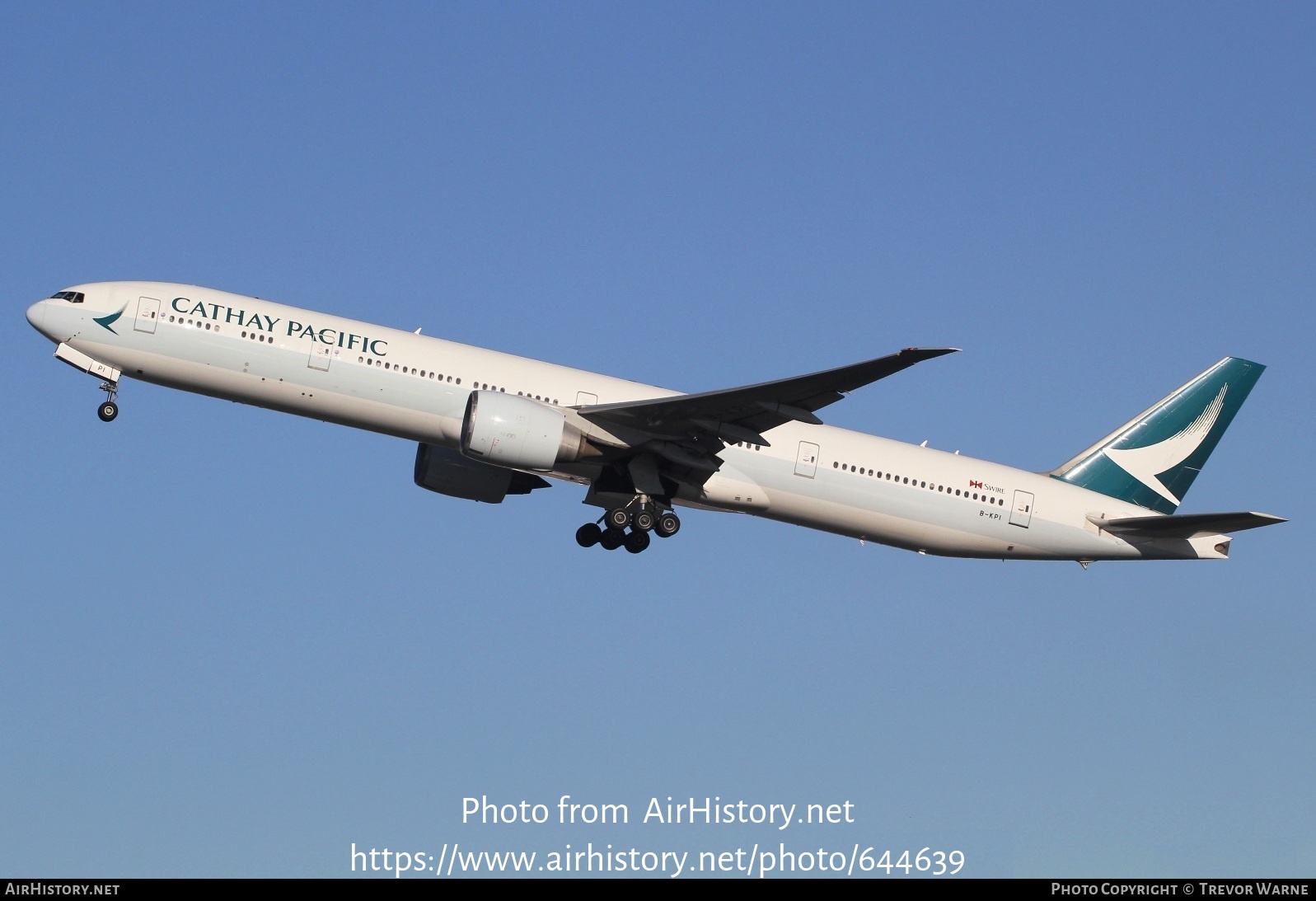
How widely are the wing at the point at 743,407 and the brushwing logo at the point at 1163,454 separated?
35.8 ft

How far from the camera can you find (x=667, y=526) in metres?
37.2

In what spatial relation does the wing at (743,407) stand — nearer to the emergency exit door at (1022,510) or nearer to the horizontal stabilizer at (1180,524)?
the emergency exit door at (1022,510)

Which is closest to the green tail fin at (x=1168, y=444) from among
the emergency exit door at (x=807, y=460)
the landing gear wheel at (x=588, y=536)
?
the emergency exit door at (x=807, y=460)

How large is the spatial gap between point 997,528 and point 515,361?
12.9m

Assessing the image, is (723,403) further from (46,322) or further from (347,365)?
(46,322)

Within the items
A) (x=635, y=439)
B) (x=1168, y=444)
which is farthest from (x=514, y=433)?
(x=1168, y=444)

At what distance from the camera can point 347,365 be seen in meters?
34.6

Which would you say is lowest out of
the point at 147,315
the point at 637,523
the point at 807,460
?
the point at 637,523

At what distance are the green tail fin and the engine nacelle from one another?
1441 cm

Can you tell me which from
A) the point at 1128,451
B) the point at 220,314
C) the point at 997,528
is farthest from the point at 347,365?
the point at 1128,451

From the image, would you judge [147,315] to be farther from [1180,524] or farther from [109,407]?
[1180,524]

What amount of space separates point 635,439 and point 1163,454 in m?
15.2

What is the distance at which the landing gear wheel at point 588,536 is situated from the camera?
38906 mm
